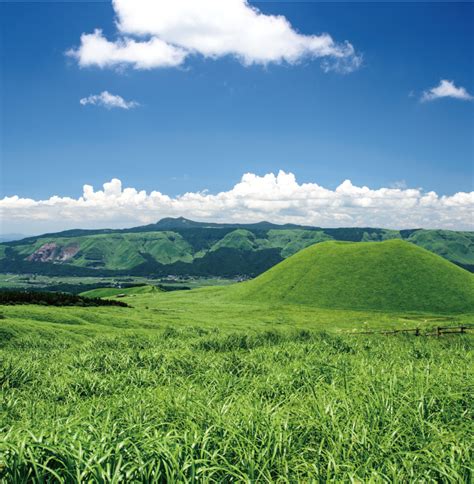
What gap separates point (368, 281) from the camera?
101 meters

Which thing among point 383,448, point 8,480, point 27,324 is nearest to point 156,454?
point 8,480

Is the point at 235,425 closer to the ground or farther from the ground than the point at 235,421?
farther from the ground

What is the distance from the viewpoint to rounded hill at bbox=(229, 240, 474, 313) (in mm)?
92250

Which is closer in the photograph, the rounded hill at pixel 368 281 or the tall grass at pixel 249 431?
the tall grass at pixel 249 431

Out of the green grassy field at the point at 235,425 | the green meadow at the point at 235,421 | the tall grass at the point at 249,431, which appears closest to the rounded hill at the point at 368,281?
the green meadow at the point at 235,421

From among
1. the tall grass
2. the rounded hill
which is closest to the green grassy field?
the tall grass

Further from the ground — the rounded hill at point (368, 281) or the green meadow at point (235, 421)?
the green meadow at point (235, 421)

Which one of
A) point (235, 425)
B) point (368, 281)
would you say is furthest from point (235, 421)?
point (368, 281)

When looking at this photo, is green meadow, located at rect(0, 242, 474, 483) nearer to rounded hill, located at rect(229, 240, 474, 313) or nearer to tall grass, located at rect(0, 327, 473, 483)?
tall grass, located at rect(0, 327, 473, 483)

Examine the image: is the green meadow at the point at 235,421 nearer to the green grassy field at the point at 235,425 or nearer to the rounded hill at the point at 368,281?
the green grassy field at the point at 235,425

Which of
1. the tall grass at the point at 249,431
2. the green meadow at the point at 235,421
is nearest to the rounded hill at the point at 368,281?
the green meadow at the point at 235,421

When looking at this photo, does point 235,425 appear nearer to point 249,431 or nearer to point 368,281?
point 249,431

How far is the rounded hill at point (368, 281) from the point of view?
9225 centimetres

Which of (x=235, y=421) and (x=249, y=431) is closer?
(x=249, y=431)
